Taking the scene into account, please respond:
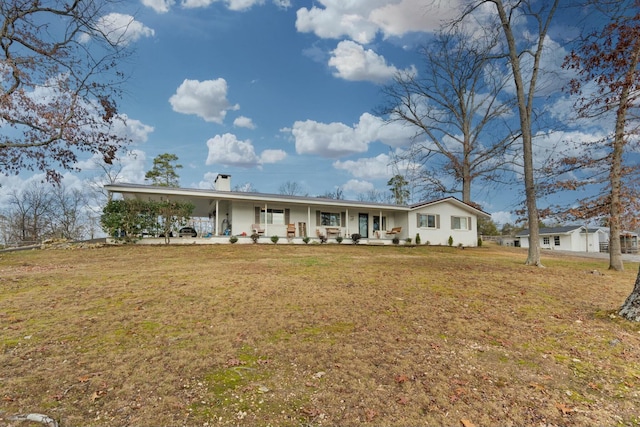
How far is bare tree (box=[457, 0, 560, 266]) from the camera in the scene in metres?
12.1

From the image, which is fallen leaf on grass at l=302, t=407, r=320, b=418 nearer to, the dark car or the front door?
the dark car

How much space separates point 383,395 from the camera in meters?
2.76

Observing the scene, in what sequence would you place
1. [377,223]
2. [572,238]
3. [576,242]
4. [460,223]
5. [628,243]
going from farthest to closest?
1. [628,243]
2. [576,242]
3. [572,238]
4. [460,223]
5. [377,223]

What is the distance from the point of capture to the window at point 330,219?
22180 mm

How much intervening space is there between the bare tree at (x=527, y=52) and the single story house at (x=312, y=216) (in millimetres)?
10973

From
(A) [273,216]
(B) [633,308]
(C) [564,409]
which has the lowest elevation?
(C) [564,409]

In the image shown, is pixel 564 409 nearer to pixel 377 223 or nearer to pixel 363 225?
pixel 363 225

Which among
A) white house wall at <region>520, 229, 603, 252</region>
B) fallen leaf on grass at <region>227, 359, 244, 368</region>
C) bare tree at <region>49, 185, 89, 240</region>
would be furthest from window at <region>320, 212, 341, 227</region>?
white house wall at <region>520, 229, 603, 252</region>

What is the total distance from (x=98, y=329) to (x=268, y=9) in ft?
43.8

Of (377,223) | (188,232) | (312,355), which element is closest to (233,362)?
(312,355)

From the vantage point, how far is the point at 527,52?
42.7ft

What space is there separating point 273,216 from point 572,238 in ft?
123

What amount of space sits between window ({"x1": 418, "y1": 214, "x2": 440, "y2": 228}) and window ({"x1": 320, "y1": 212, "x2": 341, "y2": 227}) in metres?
6.41

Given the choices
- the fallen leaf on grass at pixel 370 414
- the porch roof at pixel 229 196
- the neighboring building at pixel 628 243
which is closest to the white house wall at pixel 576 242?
the neighboring building at pixel 628 243
